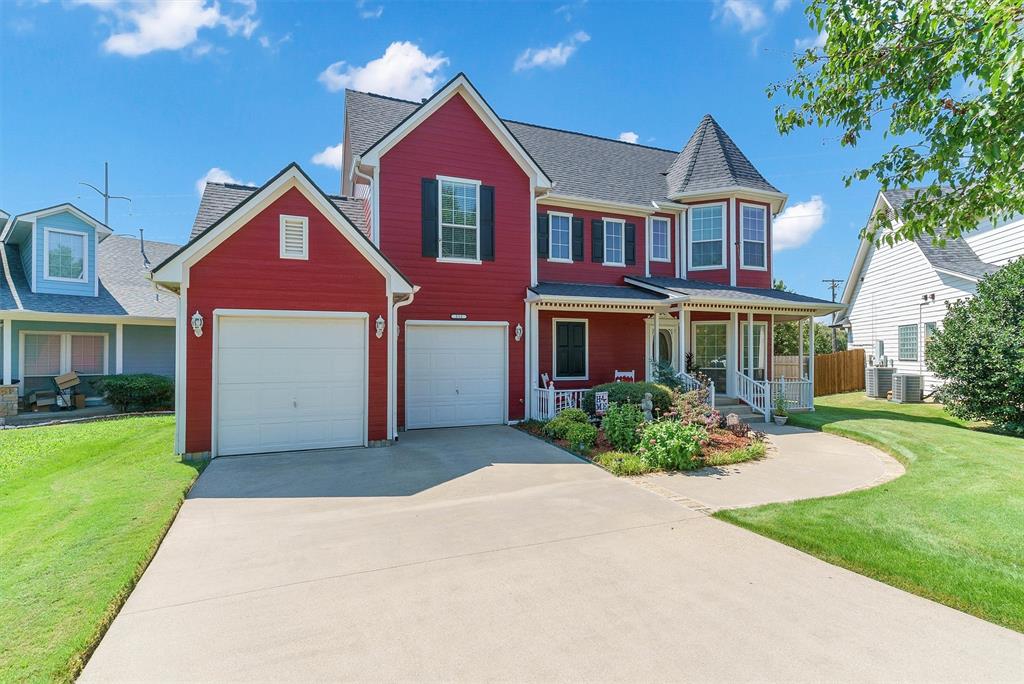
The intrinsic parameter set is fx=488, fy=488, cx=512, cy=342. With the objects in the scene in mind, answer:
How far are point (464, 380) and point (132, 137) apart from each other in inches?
516

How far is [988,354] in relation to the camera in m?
11.6

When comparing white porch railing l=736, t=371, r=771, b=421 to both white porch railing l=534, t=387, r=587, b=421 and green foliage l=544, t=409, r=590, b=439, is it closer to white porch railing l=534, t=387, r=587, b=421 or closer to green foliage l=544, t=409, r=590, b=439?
white porch railing l=534, t=387, r=587, b=421

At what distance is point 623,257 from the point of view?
589 inches

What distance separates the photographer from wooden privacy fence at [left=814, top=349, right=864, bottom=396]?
21.7 meters

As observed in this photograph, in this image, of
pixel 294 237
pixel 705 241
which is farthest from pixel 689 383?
pixel 294 237

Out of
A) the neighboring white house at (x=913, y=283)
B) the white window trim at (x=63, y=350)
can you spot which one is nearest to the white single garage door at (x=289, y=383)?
the white window trim at (x=63, y=350)

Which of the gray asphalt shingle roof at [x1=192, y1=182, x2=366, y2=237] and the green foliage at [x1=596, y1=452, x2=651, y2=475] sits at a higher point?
the gray asphalt shingle roof at [x1=192, y1=182, x2=366, y2=237]

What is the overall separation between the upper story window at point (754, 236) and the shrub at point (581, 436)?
9043 mm

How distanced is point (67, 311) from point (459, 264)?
12.5 meters

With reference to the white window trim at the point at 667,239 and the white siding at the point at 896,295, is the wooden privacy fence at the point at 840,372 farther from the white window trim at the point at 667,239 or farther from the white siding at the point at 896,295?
the white window trim at the point at 667,239

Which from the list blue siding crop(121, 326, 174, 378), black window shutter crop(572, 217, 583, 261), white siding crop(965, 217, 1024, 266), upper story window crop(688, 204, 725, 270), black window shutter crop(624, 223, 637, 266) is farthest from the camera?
blue siding crop(121, 326, 174, 378)

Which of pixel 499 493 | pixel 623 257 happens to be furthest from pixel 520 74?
pixel 499 493

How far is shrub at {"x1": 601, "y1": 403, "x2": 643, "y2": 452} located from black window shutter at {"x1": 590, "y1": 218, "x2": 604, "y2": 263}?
6060 mm

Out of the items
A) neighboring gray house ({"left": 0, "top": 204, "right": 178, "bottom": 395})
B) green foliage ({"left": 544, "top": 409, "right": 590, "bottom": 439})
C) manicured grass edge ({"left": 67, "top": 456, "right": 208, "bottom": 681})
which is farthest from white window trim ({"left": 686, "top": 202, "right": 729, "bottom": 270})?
neighboring gray house ({"left": 0, "top": 204, "right": 178, "bottom": 395})
